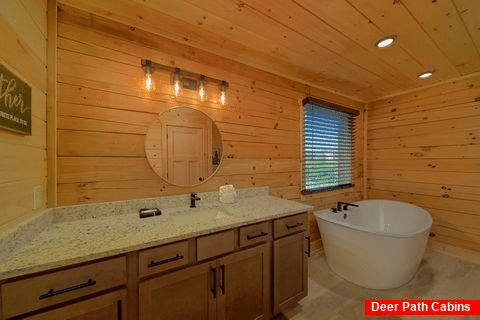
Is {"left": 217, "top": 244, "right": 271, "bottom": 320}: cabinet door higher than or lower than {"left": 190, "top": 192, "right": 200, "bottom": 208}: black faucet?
lower

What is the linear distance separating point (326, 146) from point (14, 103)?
9.76 feet

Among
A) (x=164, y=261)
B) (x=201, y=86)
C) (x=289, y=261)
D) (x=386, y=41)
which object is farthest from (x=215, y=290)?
(x=386, y=41)

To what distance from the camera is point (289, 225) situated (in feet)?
5.05

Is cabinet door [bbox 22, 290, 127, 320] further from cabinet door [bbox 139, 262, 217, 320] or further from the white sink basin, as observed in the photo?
the white sink basin

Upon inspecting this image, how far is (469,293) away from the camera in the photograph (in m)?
1.79

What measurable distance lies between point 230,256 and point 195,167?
2.67 feet

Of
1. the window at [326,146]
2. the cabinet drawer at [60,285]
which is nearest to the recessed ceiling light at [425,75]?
the window at [326,146]

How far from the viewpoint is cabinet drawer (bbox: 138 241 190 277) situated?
98 centimetres

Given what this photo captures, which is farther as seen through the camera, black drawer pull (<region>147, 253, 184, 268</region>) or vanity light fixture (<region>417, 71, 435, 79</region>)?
vanity light fixture (<region>417, 71, 435, 79</region>)

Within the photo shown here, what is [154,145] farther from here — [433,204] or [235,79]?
[433,204]

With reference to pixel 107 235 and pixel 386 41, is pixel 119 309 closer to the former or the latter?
pixel 107 235

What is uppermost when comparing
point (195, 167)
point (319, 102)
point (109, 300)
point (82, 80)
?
point (319, 102)

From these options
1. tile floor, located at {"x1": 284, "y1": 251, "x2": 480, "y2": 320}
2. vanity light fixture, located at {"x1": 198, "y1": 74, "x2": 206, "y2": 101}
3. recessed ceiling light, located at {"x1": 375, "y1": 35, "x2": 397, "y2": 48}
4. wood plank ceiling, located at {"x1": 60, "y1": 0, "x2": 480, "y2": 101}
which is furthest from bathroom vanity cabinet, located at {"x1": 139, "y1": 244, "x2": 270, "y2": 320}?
recessed ceiling light, located at {"x1": 375, "y1": 35, "x2": 397, "y2": 48}

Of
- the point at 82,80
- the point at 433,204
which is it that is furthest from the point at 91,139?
the point at 433,204
